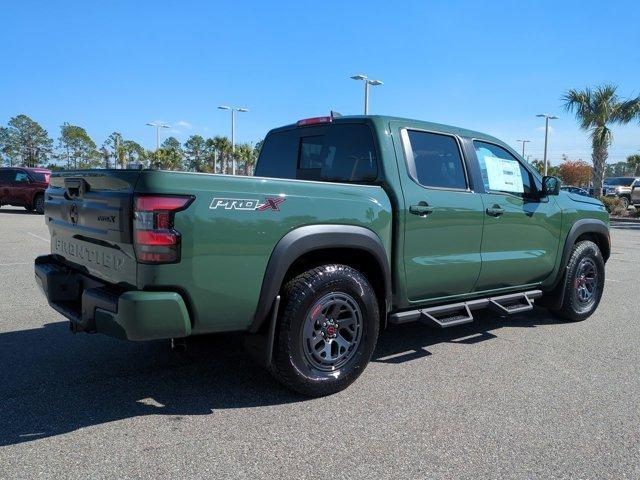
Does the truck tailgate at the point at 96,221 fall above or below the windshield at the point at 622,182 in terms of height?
below

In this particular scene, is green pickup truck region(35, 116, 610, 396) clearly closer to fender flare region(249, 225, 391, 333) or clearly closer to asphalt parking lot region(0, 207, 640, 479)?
fender flare region(249, 225, 391, 333)

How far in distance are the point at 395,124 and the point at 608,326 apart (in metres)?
3.45

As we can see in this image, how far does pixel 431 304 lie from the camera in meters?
4.40

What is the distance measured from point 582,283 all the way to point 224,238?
15.0ft

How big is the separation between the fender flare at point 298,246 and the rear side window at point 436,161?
841 millimetres

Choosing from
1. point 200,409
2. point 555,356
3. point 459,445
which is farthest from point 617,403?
point 200,409

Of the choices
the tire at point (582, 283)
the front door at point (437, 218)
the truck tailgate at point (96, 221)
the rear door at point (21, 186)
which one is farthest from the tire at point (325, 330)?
the rear door at point (21, 186)

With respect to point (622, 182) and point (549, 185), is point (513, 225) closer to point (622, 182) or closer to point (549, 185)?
point (549, 185)

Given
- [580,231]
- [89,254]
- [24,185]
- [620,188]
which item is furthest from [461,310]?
[620,188]

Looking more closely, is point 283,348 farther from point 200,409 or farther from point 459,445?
point 459,445

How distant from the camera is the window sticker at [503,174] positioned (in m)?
4.88

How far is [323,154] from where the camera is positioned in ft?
15.2

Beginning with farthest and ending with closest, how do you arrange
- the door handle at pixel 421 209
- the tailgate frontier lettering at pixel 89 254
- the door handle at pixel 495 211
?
the door handle at pixel 495 211
the door handle at pixel 421 209
the tailgate frontier lettering at pixel 89 254

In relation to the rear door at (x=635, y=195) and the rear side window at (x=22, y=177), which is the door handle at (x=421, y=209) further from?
the rear door at (x=635, y=195)
